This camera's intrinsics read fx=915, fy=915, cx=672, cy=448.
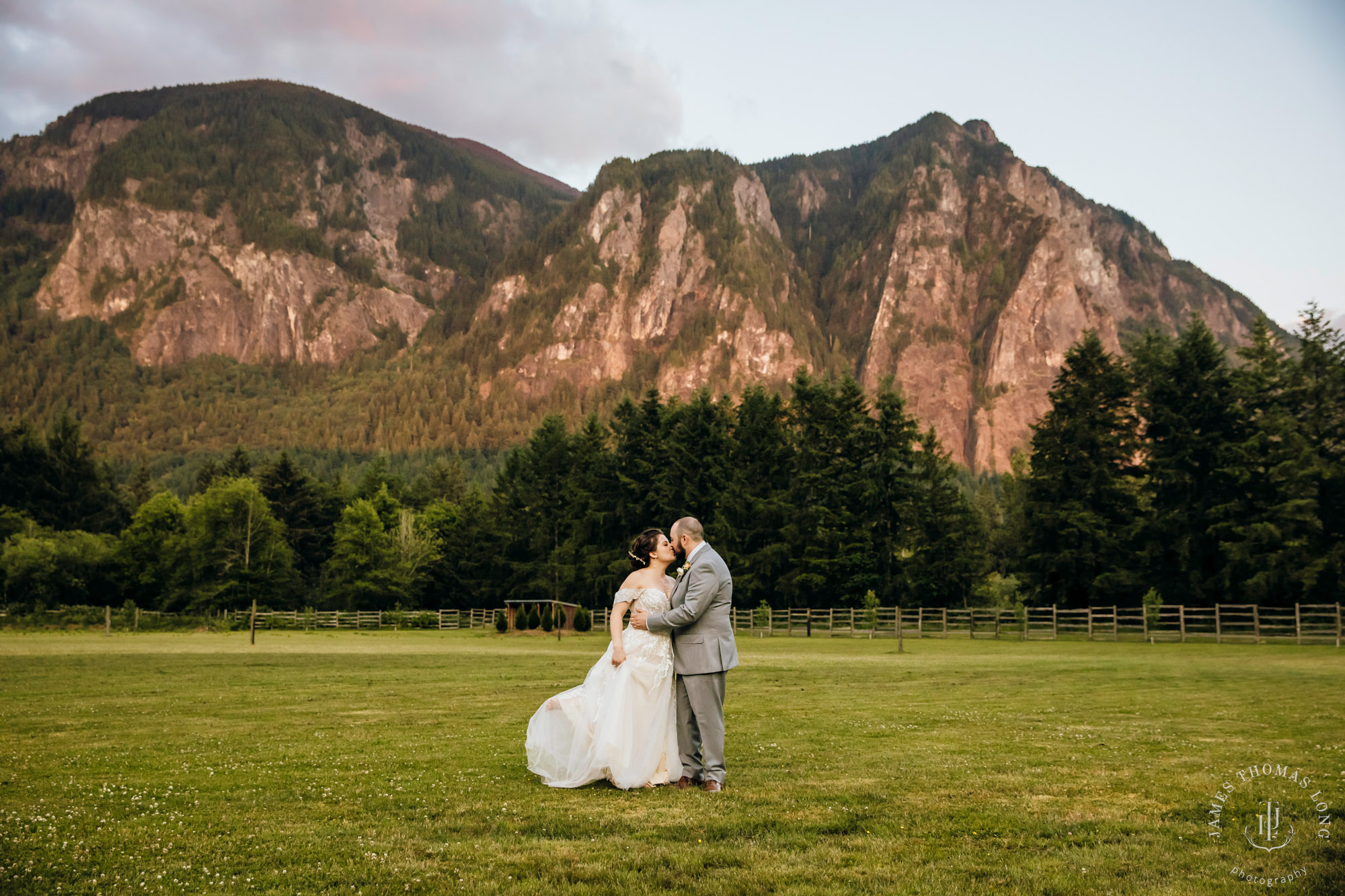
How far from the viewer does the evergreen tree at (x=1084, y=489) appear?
4531cm

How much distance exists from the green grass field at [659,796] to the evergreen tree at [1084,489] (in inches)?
1198

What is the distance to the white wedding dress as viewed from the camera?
768 cm

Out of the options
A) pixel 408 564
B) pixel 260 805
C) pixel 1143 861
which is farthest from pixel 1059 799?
pixel 408 564

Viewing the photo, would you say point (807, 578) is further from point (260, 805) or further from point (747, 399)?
point (260, 805)

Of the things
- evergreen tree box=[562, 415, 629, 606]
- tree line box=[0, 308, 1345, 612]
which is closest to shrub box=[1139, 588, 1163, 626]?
tree line box=[0, 308, 1345, 612]

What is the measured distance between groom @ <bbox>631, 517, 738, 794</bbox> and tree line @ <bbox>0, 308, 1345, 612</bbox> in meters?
36.7

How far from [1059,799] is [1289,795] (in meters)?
1.77

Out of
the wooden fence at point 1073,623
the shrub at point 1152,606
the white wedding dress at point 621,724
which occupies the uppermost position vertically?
the white wedding dress at point 621,724

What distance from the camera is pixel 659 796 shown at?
729cm

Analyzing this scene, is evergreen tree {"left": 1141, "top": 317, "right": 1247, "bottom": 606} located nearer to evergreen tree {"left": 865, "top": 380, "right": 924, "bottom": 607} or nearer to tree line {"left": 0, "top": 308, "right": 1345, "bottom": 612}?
tree line {"left": 0, "top": 308, "right": 1345, "bottom": 612}

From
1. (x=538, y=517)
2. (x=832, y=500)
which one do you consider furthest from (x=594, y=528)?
(x=832, y=500)

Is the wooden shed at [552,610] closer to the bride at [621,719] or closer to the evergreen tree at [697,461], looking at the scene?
the evergreen tree at [697,461]

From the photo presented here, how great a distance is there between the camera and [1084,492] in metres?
46.7

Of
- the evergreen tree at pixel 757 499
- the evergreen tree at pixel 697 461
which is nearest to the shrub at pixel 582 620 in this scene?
the evergreen tree at pixel 757 499
